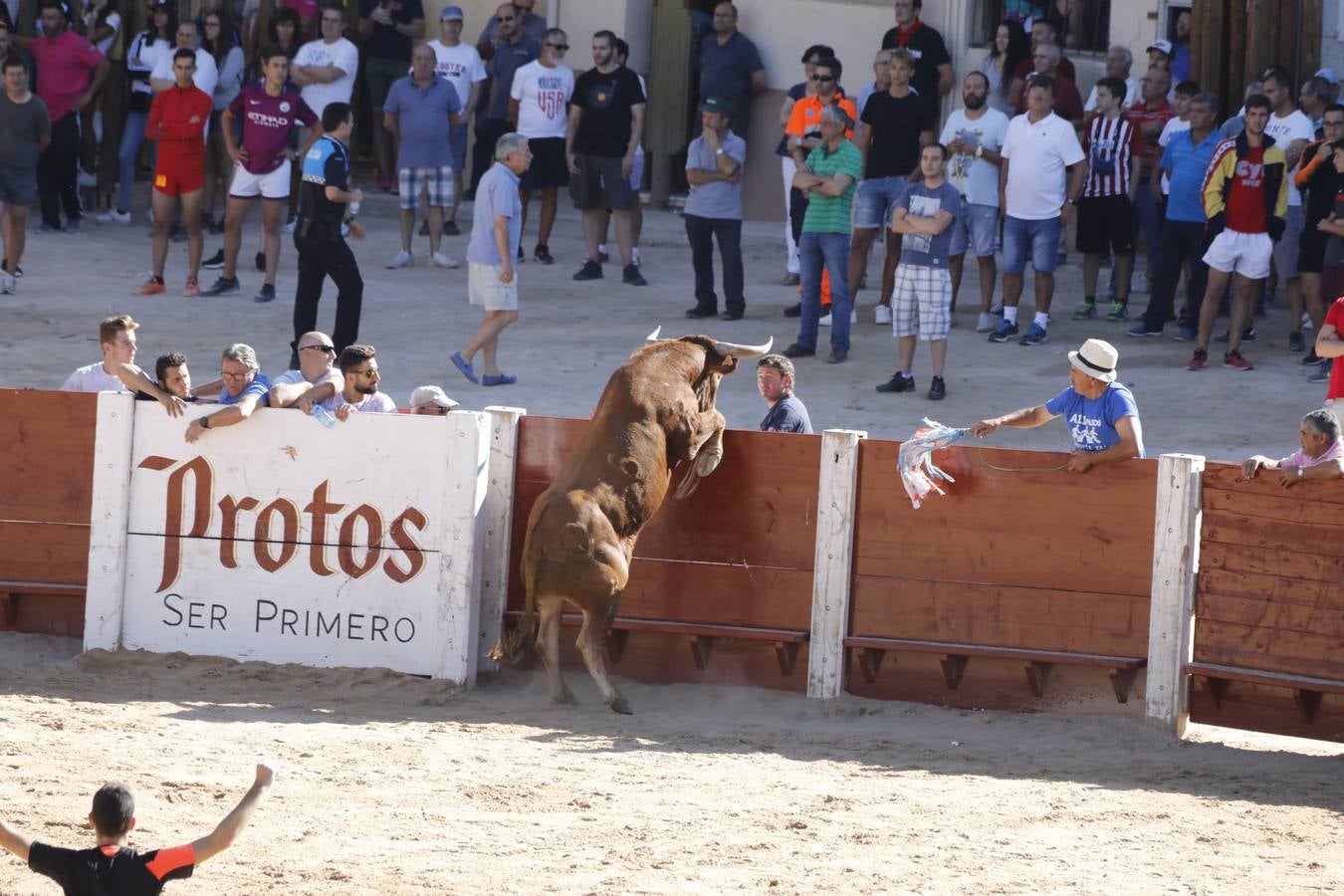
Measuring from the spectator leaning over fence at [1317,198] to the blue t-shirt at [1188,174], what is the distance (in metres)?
0.70

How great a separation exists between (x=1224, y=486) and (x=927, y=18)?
971cm

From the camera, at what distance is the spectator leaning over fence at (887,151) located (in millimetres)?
14453

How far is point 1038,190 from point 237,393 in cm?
690

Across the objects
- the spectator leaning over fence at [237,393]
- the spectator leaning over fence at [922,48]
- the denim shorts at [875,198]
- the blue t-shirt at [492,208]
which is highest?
the spectator leaning over fence at [922,48]

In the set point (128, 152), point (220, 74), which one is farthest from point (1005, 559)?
point (128, 152)

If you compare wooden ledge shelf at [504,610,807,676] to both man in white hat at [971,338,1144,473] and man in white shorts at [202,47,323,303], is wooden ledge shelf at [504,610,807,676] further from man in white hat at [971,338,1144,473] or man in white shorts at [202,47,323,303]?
man in white shorts at [202,47,323,303]

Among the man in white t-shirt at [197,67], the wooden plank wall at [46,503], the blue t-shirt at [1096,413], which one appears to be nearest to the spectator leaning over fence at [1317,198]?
the blue t-shirt at [1096,413]

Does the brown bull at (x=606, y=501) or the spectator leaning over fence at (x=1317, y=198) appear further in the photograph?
the spectator leaning over fence at (x=1317, y=198)

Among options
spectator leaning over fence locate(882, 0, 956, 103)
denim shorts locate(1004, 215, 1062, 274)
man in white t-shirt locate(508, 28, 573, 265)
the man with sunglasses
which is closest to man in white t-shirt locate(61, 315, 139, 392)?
the man with sunglasses

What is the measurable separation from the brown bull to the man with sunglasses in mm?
1393

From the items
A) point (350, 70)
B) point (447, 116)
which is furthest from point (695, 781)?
point (350, 70)

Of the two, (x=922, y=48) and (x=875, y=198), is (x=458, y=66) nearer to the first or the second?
(x=922, y=48)

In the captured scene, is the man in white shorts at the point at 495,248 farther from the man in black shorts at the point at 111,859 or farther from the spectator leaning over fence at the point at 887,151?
the man in black shorts at the point at 111,859

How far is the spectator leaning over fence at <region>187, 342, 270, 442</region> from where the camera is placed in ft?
29.8
